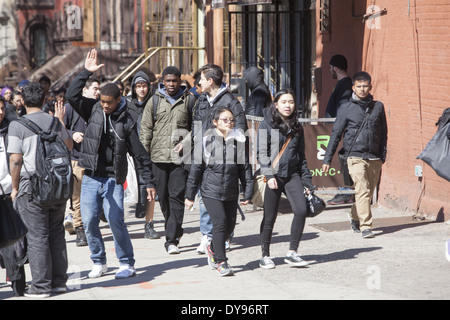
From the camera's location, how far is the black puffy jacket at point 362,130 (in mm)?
9555

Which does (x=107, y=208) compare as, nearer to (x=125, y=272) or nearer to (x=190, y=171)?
(x=125, y=272)

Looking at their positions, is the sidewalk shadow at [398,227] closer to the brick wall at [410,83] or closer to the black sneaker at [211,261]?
the brick wall at [410,83]

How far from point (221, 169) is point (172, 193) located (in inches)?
59.6

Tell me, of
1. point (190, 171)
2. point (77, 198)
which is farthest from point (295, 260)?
point (77, 198)

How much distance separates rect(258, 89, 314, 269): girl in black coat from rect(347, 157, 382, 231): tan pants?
4.92 feet

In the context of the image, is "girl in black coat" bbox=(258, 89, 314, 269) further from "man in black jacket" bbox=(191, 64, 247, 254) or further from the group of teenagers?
"man in black jacket" bbox=(191, 64, 247, 254)

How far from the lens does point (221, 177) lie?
7820mm

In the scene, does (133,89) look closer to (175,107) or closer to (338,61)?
(175,107)

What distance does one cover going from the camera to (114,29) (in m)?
33.5

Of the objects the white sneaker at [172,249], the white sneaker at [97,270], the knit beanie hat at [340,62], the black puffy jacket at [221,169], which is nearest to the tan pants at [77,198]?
the white sneaker at [172,249]

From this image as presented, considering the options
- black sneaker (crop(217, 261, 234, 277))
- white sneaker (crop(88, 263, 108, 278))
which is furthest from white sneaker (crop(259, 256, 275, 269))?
white sneaker (crop(88, 263, 108, 278))

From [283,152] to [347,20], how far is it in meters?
5.43

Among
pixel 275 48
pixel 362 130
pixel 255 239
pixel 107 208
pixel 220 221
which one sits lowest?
pixel 255 239

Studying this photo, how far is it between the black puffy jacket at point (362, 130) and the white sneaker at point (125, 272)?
2.80m
